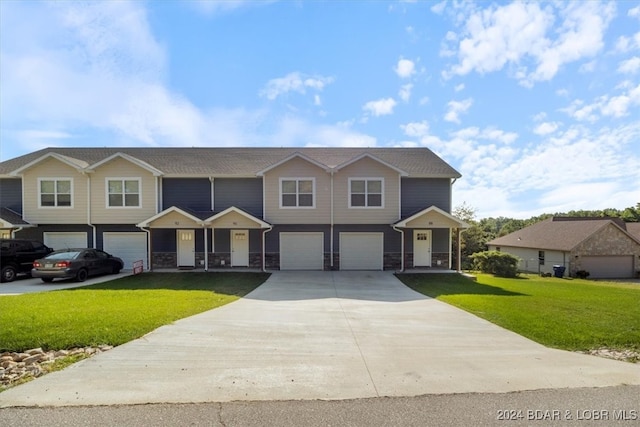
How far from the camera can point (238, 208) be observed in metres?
17.2

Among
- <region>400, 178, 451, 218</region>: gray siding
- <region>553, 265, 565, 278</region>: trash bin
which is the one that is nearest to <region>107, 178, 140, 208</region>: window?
<region>400, 178, 451, 218</region>: gray siding

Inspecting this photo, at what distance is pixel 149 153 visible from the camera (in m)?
20.5

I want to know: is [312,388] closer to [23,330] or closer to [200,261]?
[23,330]

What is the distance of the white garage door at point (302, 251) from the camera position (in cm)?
1750

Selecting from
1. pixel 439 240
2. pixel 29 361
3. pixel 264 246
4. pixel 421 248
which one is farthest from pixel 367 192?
pixel 29 361

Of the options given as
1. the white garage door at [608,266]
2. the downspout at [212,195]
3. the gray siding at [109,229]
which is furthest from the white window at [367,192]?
the white garage door at [608,266]

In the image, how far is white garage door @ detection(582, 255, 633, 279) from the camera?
2674 cm

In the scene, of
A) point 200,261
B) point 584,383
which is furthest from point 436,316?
point 200,261

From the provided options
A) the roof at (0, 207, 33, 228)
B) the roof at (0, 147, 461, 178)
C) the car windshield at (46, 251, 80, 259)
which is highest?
the roof at (0, 147, 461, 178)

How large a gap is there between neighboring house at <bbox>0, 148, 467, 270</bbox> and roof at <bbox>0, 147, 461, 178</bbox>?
0.27 m

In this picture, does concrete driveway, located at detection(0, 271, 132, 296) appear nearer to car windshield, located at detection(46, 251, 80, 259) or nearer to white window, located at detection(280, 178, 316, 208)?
car windshield, located at detection(46, 251, 80, 259)

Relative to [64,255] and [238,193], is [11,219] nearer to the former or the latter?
[64,255]

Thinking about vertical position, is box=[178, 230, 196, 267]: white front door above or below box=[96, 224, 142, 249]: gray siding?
below

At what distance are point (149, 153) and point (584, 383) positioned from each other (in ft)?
73.7
